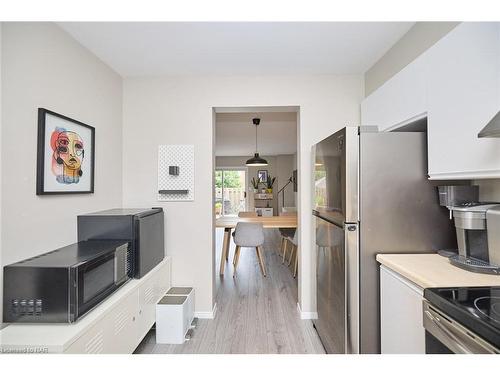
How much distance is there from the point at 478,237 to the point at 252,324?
1.89m

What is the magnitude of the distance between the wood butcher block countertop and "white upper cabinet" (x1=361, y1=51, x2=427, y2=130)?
86 centimetres

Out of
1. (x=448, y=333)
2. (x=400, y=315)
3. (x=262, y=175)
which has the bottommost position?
(x=400, y=315)

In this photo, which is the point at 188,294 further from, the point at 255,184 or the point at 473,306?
the point at 255,184

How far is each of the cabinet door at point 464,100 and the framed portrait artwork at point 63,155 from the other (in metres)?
2.29

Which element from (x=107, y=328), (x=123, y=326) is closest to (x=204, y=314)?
(x=123, y=326)

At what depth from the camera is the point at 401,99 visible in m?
1.62

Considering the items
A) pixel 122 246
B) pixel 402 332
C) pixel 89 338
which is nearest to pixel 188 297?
pixel 122 246

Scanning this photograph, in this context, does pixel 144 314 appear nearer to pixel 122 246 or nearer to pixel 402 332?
pixel 122 246

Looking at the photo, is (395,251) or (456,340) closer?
(456,340)

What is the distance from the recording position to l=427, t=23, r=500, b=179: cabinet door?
1.03 metres

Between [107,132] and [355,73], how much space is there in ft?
8.08

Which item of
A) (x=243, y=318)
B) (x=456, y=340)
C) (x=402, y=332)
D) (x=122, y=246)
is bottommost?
(x=243, y=318)

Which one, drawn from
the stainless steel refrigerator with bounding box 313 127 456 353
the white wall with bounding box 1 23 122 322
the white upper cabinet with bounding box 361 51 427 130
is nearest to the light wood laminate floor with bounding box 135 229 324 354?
the stainless steel refrigerator with bounding box 313 127 456 353
